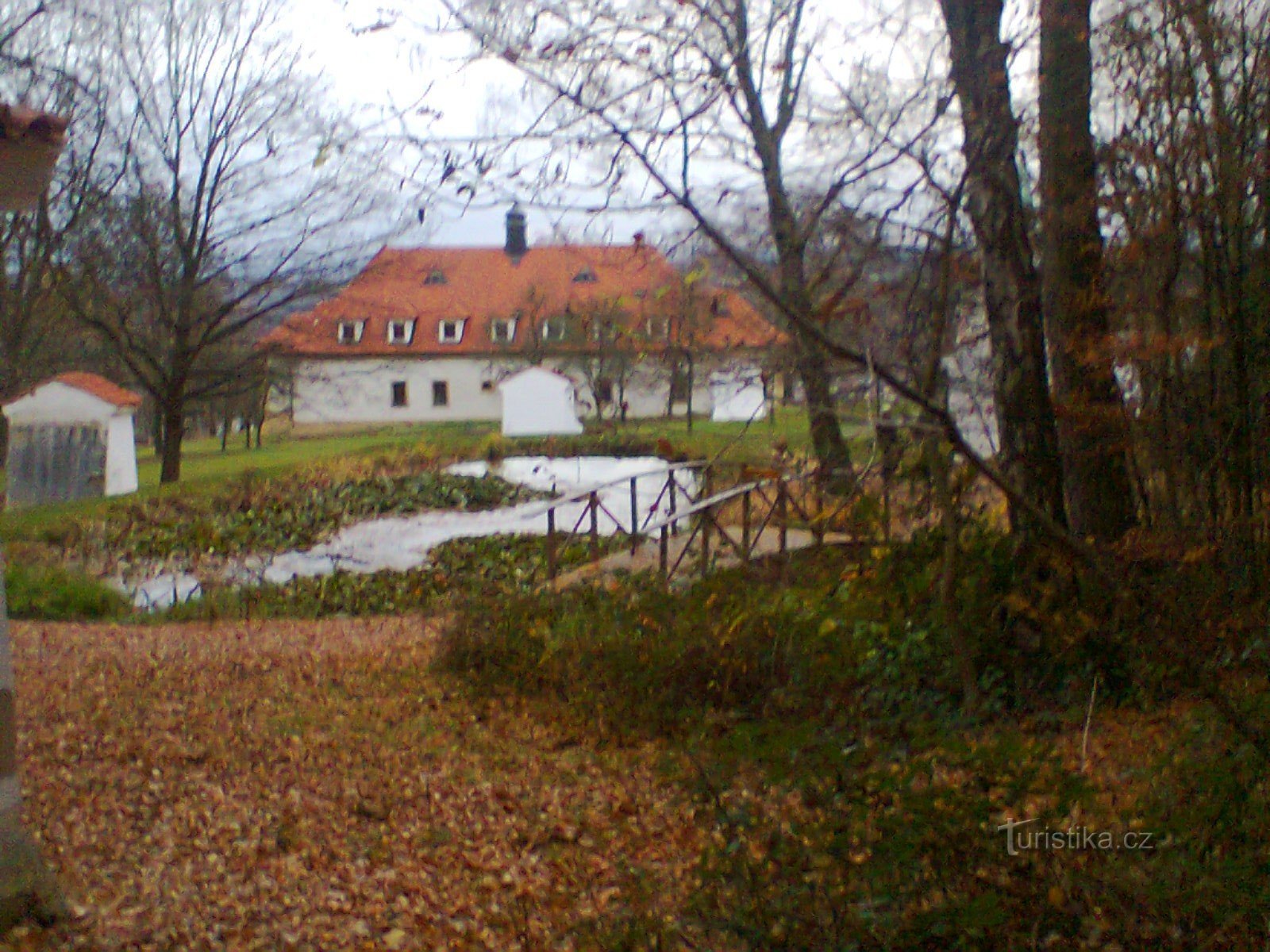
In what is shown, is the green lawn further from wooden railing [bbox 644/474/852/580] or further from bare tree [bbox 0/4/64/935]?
bare tree [bbox 0/4/64/935]

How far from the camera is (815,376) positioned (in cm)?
533

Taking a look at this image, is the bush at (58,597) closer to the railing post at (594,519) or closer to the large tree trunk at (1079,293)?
the railing post at (594,519)

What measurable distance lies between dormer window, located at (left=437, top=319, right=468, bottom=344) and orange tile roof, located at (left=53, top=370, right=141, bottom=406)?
14.4 ft

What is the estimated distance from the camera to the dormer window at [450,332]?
12836 mm

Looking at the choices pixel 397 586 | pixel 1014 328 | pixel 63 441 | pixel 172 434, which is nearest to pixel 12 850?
pixel 1014 328

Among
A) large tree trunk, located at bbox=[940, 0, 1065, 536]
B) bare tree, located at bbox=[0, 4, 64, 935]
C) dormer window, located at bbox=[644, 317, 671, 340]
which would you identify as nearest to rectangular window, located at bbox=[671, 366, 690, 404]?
dormer window, located at bbox=[644, 317, 671, 340]

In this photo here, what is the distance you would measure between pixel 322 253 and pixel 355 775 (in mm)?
12271

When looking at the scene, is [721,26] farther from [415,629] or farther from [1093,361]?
[415,629]

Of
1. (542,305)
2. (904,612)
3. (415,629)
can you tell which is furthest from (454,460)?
(904,612)

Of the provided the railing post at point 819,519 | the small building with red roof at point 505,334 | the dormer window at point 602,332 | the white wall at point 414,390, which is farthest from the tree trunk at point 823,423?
the white wall at point 414,390

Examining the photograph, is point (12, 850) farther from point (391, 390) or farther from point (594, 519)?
point (391, 390)

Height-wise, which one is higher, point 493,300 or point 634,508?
point 493,300

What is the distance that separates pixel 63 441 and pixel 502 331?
5.87 meters

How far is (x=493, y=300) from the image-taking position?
12281mm
